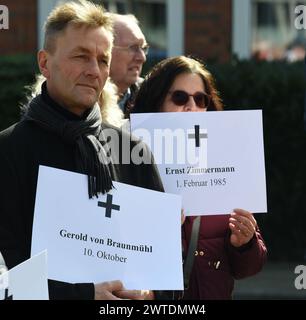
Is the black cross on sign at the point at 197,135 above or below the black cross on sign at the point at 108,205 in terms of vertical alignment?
above

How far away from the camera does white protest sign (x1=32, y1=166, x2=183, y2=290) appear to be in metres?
2.97

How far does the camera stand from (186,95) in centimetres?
383

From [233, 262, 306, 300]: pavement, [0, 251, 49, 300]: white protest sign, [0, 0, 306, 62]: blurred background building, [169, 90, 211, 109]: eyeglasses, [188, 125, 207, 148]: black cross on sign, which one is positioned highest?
[0, 0, 306, 62]: blurred background building

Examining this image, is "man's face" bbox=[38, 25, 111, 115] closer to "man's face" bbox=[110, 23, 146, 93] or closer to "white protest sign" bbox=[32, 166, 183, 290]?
"white protest sign" bbox=[32, 166, 183, 290]

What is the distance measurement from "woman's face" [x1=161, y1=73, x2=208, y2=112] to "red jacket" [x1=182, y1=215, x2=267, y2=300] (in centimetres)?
48

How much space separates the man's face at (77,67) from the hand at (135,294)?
61 cm

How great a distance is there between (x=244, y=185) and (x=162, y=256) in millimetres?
621

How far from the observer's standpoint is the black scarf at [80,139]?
2996 millimetres

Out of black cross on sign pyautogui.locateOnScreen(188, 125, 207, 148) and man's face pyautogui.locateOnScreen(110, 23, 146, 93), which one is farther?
man's face pyautogui.locateOnScreen(110, 23, 146, 93)

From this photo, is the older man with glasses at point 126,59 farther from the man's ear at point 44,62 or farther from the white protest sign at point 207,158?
the man's ear at point 44,62

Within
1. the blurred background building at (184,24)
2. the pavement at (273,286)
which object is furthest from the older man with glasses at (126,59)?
the blurred background building at (184,24)

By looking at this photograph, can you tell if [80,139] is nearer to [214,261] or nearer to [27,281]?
[27,281]

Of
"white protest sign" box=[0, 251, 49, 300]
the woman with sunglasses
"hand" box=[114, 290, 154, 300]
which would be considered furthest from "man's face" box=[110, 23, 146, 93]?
"white protest sign" box=[0, 251, 49, 300]
